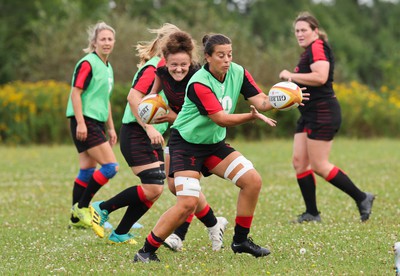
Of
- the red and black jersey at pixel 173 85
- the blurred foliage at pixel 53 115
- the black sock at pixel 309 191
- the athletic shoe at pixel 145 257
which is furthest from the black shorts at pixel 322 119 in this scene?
the blurred foliage at pixel 53 115

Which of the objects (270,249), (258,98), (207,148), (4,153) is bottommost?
(4,153)

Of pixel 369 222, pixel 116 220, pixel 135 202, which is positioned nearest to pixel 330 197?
pixel 369 222

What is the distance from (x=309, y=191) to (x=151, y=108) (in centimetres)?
291

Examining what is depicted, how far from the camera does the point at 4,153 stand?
1841 cm

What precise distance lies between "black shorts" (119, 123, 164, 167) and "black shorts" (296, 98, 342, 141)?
1904 mm

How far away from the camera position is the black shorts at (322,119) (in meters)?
8.20

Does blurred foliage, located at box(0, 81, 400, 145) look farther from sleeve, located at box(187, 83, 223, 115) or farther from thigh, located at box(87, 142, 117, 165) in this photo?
sleeve, located at box(187, 83, 223, 115)

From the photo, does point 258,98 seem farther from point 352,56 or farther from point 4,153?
point 352,56

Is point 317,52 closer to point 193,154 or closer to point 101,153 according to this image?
point 101,153

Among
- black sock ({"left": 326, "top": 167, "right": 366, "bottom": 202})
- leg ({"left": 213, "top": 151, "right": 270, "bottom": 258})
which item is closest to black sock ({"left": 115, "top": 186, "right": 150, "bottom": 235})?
leg ({"left": 213, "top": 151, "right": 270, "bottom": 258})

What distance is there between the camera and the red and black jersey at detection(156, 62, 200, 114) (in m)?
6.48

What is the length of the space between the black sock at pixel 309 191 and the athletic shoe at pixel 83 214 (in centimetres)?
238

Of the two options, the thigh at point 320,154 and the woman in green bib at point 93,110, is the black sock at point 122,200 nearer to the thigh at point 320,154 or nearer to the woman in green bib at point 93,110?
the woman in green bib at point 93,110

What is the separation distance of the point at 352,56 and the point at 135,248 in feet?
134
